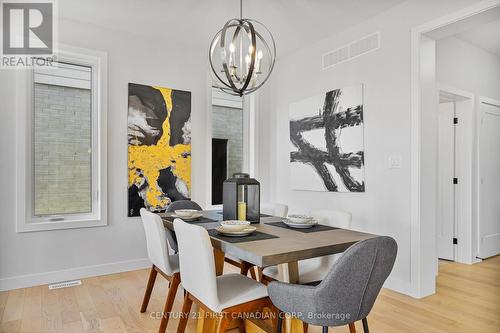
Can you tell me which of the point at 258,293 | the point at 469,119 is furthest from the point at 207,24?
the point at 469,119

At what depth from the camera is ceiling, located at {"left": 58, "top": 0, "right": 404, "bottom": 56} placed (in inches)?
120

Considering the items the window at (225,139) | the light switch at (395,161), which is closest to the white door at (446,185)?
the light switch at (395,161)

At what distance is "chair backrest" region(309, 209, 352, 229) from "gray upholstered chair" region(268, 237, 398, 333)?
36.4 inches

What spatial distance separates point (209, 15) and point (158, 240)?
91.7 inches

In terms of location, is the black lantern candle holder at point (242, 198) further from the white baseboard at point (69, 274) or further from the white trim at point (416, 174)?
the white baseboard at point (69, 274)

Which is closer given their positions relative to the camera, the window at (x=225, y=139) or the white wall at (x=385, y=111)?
the white wall at (x=385, y=111)

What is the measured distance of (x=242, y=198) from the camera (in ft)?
7.78

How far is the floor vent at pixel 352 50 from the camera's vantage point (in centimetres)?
333

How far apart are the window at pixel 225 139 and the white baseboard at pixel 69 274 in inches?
50.1

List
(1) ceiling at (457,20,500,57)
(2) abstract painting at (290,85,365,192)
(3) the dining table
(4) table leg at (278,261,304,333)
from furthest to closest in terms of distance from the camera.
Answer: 1. (1) ceiling at (457,20,500,57)
2. (2) abstract painting at (290,85,365,192)
3. (4) table leg at (278,261,304,333)
4. (3) the dining table

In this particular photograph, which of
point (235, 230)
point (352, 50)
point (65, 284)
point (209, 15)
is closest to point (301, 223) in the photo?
point (235, 230)

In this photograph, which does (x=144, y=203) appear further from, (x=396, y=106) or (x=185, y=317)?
(x=396, y=106)

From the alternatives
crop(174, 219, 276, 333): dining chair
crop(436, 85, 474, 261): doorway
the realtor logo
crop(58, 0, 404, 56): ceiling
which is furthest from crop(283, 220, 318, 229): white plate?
the realtor logo

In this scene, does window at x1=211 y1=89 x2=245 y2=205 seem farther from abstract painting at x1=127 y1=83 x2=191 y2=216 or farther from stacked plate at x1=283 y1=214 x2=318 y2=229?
stacked plate at x1=283 y1=214 x2=318 y2=229
